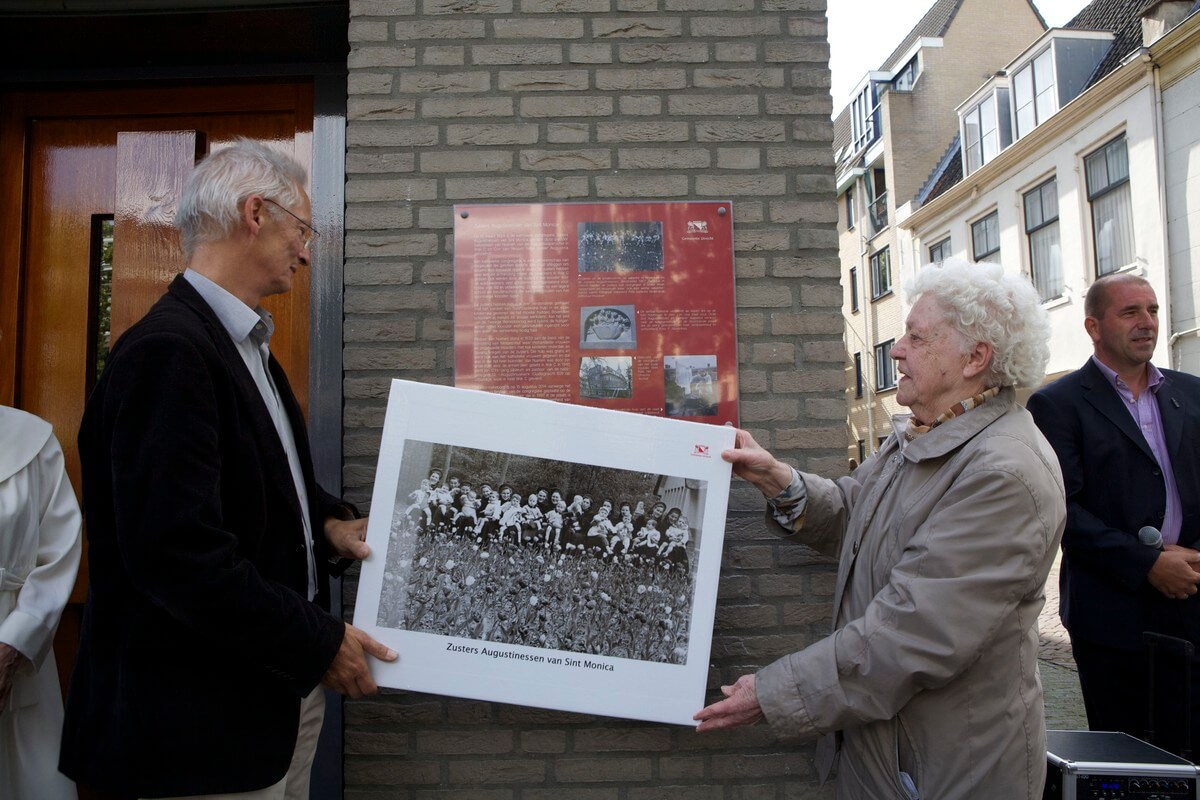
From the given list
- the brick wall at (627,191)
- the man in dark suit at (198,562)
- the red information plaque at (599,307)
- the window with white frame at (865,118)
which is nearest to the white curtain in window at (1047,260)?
the window with white frame at (865,118)

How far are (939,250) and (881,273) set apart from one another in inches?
164

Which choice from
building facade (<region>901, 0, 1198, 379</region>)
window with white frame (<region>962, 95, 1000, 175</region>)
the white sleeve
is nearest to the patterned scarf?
the white sleeve

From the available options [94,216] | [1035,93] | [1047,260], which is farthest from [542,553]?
[1035,93]

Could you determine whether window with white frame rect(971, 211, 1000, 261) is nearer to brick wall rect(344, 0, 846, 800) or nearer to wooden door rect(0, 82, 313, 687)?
brick wall rect(344, 0, 846, 800)

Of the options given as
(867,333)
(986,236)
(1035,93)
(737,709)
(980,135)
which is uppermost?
(980,135)

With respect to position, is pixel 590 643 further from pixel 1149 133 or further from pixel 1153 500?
pixel 1149 133

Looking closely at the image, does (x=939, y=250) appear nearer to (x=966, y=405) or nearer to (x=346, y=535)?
(x=966, y=405)

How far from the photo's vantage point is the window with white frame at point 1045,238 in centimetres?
1655

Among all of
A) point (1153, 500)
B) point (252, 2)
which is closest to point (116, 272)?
point (252, 2)

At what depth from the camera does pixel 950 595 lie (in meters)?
1.80

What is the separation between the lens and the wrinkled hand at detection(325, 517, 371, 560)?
6.96ft

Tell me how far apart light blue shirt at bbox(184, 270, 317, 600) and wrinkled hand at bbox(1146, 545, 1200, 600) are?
2.99m

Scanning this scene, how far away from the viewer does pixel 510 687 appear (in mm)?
2010

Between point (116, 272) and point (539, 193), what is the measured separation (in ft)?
5.62
